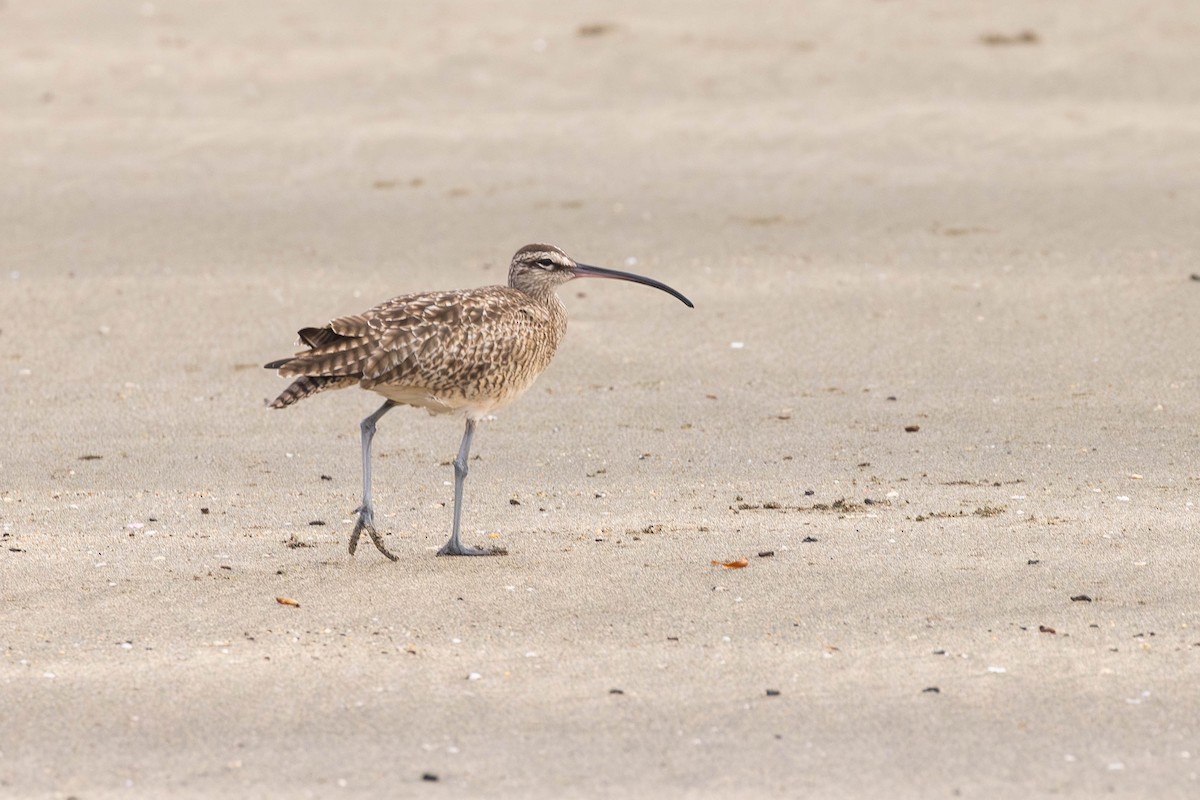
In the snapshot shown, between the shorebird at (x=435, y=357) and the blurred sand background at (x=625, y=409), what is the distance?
0.58 metres

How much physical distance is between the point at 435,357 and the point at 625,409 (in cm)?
311

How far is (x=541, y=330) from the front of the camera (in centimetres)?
810

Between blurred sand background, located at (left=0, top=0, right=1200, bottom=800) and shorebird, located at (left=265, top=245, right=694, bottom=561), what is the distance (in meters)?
0.58

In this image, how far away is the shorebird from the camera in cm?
740

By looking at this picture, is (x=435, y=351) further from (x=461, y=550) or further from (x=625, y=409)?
(x=625, y=409)

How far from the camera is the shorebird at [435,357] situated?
7.40m

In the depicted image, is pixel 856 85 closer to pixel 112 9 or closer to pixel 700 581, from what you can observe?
pixel 112 9

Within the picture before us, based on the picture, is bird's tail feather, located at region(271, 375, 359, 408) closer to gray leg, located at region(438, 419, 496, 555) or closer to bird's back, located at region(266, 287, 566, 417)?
bird's back, located at region(266, 287, 566, 417)

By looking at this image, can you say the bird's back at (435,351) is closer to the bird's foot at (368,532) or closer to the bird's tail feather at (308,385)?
the bird's tail feather at (308,385)

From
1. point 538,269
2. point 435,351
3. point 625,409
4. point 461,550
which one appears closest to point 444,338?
point 435,351

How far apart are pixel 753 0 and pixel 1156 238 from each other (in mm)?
6750

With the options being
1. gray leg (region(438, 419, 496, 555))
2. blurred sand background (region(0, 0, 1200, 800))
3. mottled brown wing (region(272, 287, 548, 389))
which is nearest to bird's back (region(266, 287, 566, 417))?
mottled brown wing (region(272, 287, 548, 389))

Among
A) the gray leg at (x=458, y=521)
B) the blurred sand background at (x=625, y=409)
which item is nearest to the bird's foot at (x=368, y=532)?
the blurred sand background at (x=625, y=409)

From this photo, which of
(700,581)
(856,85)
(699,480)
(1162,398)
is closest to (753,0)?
(856,85)
